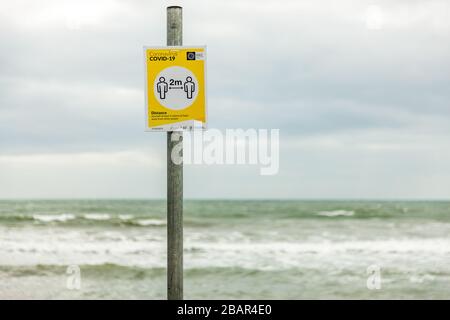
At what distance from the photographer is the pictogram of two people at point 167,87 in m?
5.15

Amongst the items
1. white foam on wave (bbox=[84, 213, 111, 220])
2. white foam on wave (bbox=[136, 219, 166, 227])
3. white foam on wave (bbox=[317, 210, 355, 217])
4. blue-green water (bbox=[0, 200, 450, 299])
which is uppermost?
white foam on wave (bbox=[84, 213, 111, 220])

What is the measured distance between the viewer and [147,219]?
29625 mm

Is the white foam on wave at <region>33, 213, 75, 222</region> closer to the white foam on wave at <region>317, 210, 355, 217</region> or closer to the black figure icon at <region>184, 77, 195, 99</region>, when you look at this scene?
the white foam on wave at <region>317, 210, 355, 217</region>

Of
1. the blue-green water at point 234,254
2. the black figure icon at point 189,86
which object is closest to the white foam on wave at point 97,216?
the blue-green water at point 234,254

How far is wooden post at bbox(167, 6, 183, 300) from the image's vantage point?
17.2 ft

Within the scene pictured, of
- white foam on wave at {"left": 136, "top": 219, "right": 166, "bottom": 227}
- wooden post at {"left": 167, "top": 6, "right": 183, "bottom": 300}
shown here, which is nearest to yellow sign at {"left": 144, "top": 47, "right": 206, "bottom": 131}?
wooden post at {"left": 167, "top": 6, "right": 183, "bottom": 300}

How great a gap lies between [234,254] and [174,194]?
47.3 feet

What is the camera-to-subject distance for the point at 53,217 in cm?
3030

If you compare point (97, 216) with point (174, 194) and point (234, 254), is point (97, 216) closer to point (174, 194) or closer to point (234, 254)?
point (234, 254)

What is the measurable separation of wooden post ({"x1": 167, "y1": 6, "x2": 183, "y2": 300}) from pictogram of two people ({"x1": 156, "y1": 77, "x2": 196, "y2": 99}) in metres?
0.33

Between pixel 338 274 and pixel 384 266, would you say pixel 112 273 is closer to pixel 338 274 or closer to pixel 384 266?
pixel 338 274
